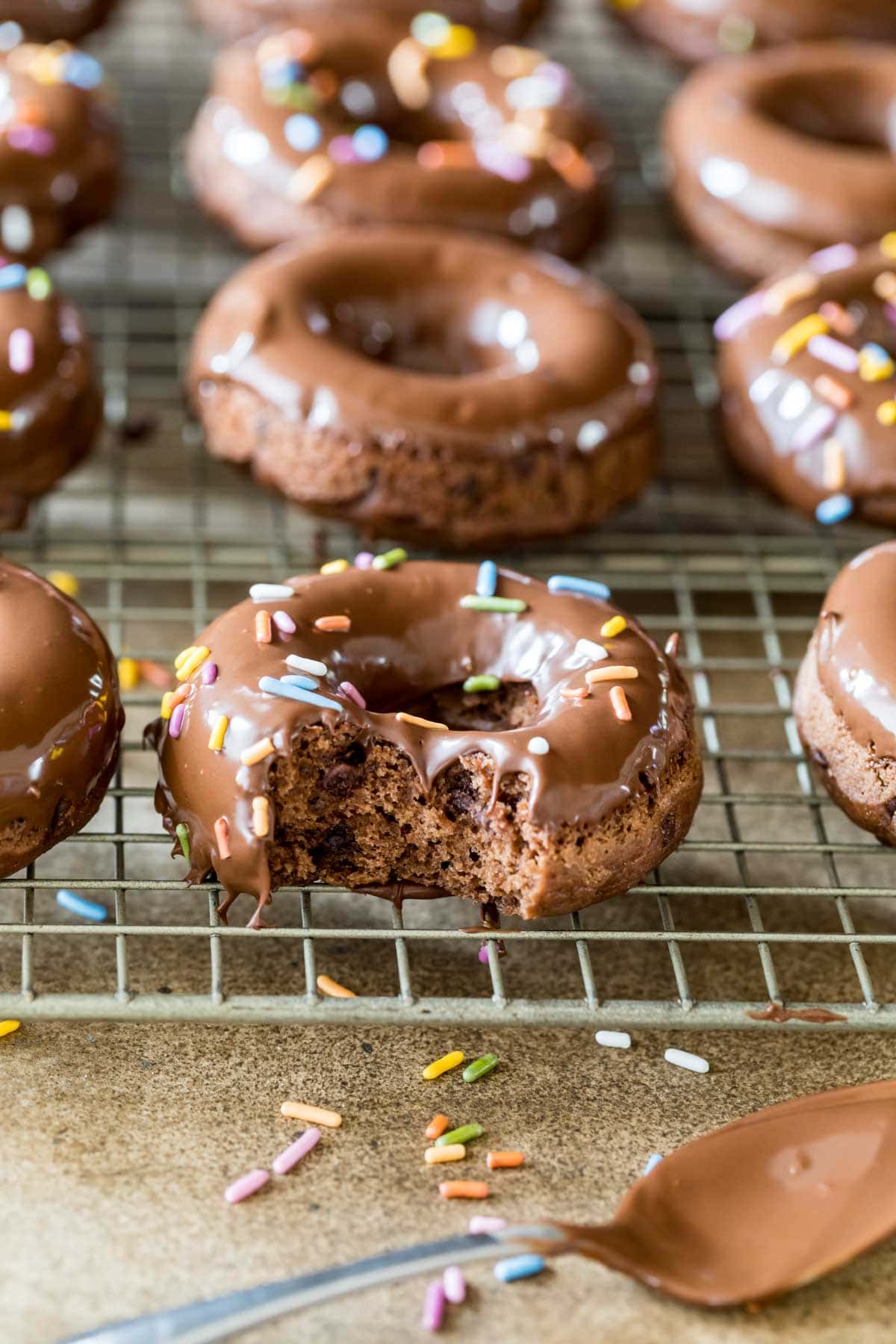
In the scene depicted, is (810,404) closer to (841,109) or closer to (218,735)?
(841,109)

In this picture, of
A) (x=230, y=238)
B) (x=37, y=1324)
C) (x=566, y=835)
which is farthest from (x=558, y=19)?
(x=37, y=1324)

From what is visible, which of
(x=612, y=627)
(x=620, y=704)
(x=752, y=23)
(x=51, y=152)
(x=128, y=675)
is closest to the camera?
(x=620, y=704)

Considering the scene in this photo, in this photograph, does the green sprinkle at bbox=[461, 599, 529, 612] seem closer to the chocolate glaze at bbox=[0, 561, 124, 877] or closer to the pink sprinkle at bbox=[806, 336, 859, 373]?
the chocolate glaze at bbox=[0, 561, 124, 877]

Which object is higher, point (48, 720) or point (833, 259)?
point (833, 259)

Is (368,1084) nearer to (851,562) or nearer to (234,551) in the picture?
(851,562)

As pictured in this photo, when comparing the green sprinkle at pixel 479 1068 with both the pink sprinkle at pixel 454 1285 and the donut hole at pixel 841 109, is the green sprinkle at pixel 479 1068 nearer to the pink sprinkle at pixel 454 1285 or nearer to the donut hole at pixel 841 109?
the pink sprinkle at pixel 454 1285

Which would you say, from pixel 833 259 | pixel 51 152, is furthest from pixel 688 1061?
pixel 51 152

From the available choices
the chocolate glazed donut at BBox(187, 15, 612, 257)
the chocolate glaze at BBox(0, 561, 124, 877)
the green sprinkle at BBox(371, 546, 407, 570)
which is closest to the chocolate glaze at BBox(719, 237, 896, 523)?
the chocolate glazed donut at BBox(187, 15, 612, 257)
